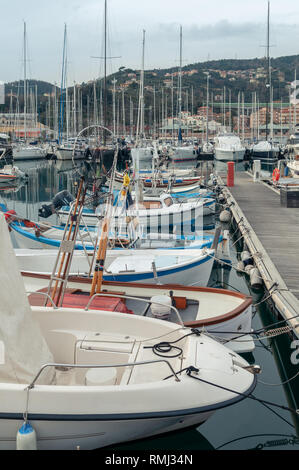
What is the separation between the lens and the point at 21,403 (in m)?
4.13

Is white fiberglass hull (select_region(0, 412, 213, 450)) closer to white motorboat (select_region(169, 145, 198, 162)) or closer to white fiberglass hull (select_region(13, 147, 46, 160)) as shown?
white motorboat (select_region(169, 145, 198, 162))

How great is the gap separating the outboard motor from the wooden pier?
5733 millimetres

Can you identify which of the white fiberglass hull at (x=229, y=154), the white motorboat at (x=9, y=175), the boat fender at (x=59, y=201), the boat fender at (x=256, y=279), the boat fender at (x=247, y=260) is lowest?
the boat fender at (x=256, y=279)

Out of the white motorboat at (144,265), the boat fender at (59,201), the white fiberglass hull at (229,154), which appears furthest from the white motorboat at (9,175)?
the white motorboat at (144,265)

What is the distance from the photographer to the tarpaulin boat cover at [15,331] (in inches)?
170

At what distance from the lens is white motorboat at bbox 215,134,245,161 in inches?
1854

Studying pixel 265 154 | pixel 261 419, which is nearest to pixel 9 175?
pixel 265 154

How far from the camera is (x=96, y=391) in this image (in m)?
4.17

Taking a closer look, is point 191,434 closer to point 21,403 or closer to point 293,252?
point 21,403

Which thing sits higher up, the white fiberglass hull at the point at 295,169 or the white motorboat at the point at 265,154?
the white motorboat at the point at 265,154

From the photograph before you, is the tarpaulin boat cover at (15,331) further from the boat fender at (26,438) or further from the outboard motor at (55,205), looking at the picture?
the outboard motor at (55,205)

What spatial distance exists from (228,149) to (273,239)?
3668cm

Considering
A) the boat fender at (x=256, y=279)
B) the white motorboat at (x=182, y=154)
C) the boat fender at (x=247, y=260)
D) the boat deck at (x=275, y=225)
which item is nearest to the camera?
the boat deck at (x=275, y=225)

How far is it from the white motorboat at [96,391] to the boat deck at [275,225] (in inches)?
155
